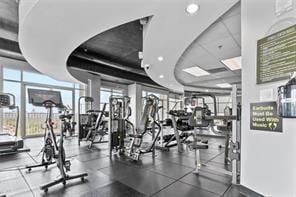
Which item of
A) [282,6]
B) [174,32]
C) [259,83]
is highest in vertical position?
[174,32]

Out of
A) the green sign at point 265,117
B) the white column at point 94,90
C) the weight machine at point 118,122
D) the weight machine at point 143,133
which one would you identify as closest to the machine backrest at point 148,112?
the weight machine at point 143,133

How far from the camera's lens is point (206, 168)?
3.37 meters

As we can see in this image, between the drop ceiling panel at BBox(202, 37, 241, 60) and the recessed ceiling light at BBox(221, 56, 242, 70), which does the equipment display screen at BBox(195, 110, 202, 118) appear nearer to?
the drop ceiling panel at BBox(202, 37, 241, 60)

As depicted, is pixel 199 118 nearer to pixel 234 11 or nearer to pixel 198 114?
pixel 198 114

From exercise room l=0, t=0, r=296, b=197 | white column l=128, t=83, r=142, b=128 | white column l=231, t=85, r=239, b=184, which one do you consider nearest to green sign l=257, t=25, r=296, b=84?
exercise room l=0, t=0, r=296, b=197

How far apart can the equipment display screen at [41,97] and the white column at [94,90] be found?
18.4ft

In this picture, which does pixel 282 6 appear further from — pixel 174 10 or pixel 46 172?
pixel 46 172

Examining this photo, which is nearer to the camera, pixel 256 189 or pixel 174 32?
pixel 256 189

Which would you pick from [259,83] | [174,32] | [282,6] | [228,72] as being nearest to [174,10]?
[174,32]

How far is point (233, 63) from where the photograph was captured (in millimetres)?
6500

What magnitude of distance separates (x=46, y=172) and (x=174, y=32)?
4037mm

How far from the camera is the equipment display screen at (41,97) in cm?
299

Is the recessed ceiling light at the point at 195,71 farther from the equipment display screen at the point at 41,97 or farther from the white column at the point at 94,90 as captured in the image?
the equipment display screen at the point at 41,97

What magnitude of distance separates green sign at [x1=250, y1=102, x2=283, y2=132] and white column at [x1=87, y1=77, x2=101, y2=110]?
26.6 feet
